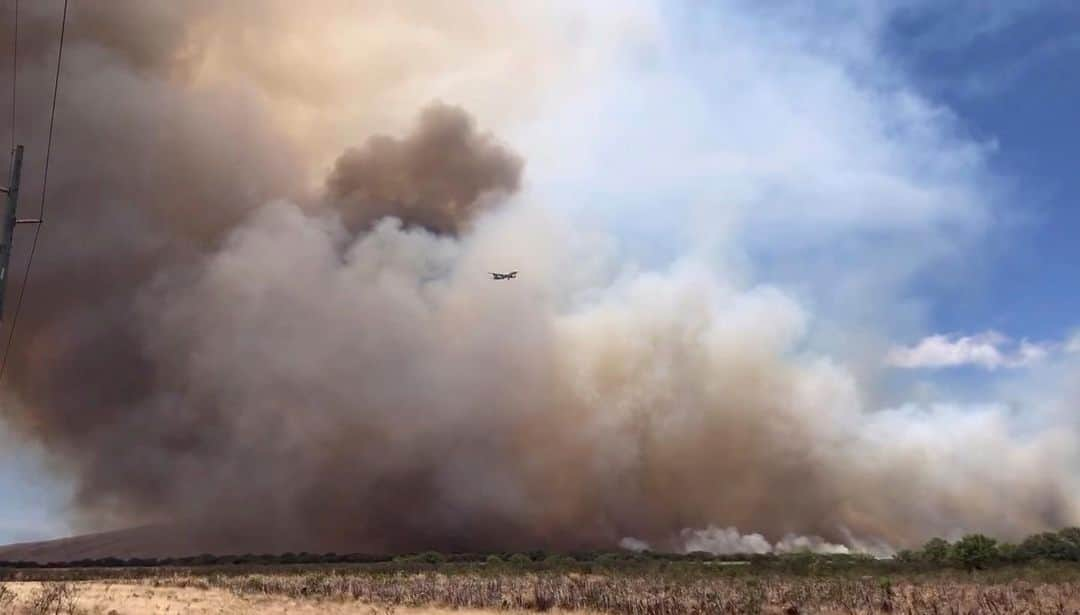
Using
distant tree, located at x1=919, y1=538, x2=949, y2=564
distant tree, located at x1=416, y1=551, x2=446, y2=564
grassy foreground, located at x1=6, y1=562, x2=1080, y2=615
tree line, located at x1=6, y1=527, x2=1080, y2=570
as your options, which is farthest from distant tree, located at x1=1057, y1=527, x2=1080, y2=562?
distant tree, located at x1=416, y1=551, x2=446, y2=564

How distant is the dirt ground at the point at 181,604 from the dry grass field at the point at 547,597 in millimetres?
45

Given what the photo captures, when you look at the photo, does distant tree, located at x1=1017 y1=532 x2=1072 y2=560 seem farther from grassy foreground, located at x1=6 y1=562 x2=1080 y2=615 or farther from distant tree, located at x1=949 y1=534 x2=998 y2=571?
grassy foreground, located at x1=6 y1=562 x2=1080 y2=615

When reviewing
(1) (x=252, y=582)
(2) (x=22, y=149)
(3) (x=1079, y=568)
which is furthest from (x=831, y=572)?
(2) (x=22, y=149)

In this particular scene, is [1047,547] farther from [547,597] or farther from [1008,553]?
[547,597]

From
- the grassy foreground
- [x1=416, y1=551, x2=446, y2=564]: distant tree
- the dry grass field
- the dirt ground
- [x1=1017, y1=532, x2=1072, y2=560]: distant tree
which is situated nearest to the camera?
the dirt ground

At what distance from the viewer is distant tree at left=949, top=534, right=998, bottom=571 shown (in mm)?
70812

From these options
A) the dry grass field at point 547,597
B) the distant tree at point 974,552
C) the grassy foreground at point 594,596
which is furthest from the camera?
the distant tree at point 974,552

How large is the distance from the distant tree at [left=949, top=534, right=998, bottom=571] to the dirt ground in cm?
5168

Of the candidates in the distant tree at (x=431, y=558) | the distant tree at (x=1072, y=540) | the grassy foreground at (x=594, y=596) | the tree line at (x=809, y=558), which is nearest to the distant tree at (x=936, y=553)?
the tree line at (x=809, y=558)

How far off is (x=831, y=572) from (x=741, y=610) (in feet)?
91.7

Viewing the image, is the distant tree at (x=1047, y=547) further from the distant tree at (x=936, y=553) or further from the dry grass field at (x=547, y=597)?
the dry grass field at (x=547, y=597)

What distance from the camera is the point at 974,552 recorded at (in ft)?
241

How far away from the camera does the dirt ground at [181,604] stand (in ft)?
103

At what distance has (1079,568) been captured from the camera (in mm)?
54938
